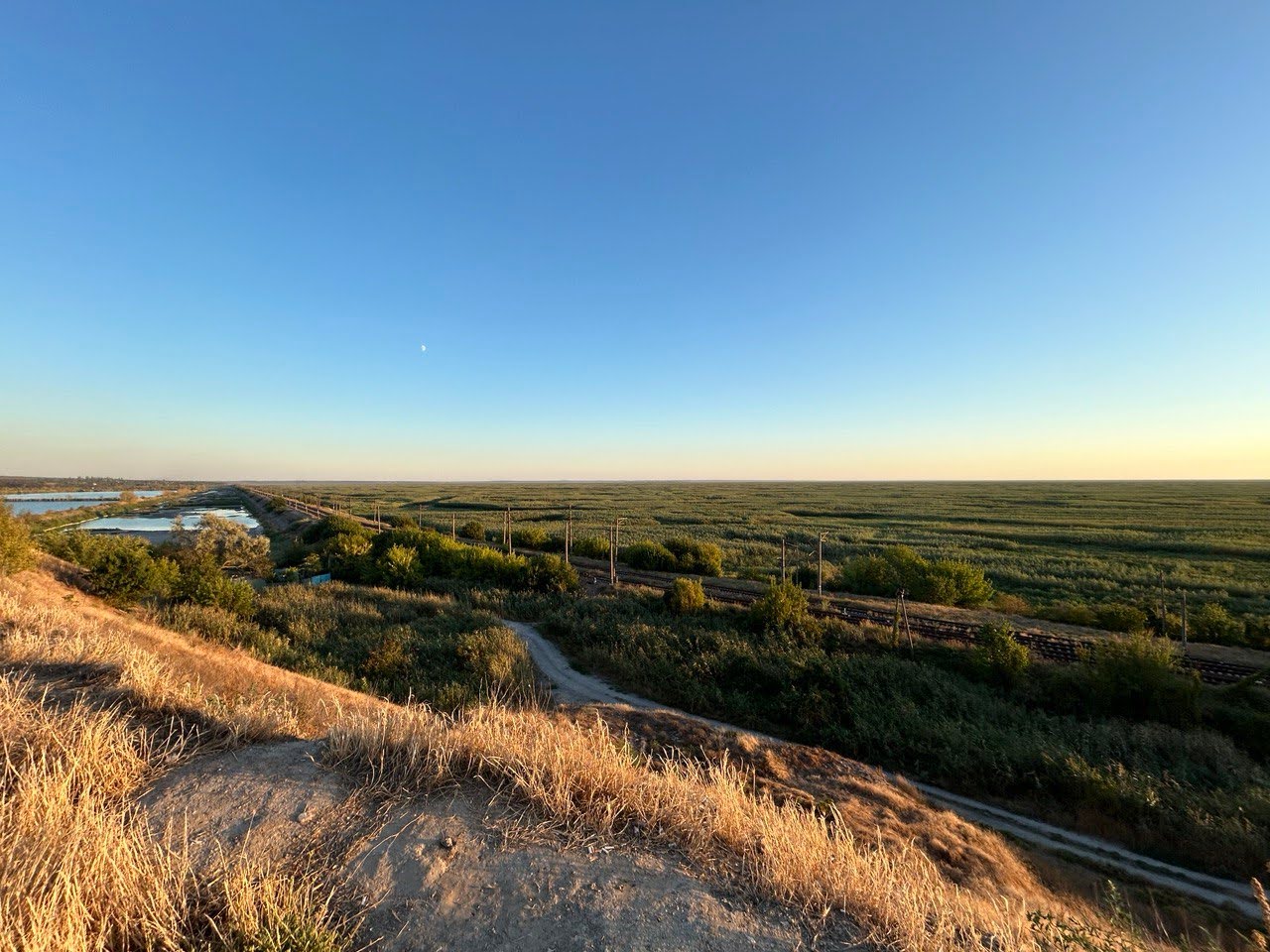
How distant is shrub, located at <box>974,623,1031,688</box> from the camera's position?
16.2 m

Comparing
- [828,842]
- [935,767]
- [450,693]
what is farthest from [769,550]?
[828,842]

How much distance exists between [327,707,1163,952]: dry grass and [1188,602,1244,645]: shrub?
24.5 meters

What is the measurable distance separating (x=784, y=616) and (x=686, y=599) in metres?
4.62

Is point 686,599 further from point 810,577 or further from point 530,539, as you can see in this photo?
point 530,539

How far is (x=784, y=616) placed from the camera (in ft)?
66.5

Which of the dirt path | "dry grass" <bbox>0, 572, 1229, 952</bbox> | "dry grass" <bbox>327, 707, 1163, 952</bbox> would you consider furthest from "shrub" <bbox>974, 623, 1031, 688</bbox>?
"dry grass" <bbox>327, 707, 1163, 952</bbox>

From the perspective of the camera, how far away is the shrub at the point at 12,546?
16656 millimetres

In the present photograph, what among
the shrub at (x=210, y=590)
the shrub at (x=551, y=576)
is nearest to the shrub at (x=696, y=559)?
the shrub at (x=551, y=576)

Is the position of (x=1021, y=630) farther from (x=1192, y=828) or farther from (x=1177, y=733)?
(x=1192, y=828)

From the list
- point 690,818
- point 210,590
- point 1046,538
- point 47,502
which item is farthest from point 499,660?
point 47,502

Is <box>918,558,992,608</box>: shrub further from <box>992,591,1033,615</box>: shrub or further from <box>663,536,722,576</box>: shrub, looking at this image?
<box>663,536,722,576</box>: shrub

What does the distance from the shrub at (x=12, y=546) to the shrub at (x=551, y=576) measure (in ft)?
64.3

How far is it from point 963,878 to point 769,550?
40492mm

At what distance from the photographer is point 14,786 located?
3.52m
